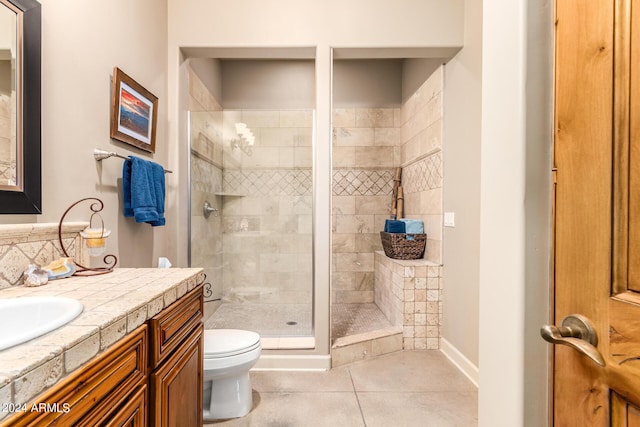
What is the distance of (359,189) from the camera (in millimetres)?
3561

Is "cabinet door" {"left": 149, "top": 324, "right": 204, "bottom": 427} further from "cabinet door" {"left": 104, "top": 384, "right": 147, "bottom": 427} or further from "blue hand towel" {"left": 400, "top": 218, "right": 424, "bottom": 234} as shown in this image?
"blue hand towel" {"left": 400, "top": 218, "right": 424, "bottom": 234}

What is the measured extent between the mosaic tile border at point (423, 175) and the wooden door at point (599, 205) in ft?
6.42

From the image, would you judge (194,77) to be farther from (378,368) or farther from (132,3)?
(378,368)

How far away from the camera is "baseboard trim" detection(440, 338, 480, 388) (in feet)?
6.91

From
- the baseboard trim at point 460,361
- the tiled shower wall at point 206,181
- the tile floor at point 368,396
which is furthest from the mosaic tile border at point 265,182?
the baseboard trim at point 460,361

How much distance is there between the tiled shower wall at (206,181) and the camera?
8.38ft

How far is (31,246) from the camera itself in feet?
3.72

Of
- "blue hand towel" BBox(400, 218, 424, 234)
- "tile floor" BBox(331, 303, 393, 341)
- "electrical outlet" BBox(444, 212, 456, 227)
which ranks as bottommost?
"tile floor" BBox(331, 303, 393, 341)

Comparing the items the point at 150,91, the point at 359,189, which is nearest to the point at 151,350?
the point at 150,91

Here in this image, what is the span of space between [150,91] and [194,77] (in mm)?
771

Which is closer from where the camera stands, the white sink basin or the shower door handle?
the white sink basin

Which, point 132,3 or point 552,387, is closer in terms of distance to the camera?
point 552,387

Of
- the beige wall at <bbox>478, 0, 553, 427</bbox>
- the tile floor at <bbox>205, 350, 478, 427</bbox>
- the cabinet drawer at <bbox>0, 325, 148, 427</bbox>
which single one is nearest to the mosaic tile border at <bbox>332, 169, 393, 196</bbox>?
the tile floor at <bbox>205, 350, 478, 427</bbox>

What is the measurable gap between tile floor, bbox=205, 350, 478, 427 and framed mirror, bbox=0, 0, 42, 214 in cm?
144
